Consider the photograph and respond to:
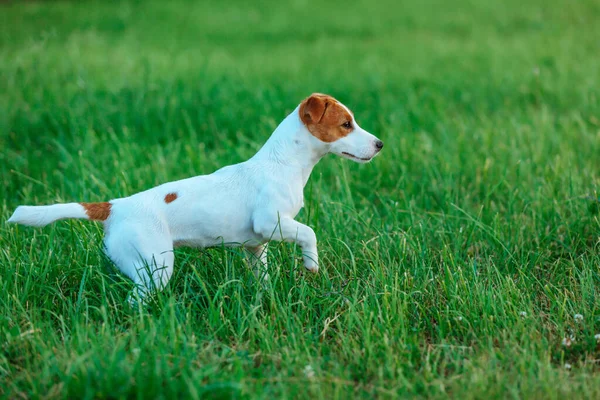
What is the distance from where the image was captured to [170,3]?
49.7ft

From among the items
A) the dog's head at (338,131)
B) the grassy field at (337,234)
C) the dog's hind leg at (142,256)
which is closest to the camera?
the grassy field at (337,234)

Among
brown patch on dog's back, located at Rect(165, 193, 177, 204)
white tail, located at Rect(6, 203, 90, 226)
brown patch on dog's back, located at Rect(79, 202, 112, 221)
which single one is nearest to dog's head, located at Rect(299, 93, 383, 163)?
brown patch on dog's back, located at Rect(165, 193, 177, 204)

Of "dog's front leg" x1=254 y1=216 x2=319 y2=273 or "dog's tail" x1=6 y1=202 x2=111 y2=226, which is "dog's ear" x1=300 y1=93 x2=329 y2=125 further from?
"dog's tail" x1=6 y1=202 x2=111 y2=226

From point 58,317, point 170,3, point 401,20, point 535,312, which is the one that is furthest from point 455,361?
point 170,3

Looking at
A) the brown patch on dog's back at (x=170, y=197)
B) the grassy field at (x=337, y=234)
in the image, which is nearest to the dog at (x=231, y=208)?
the brown patch on dog's back at (x=170, y=197)

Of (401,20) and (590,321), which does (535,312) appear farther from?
(401,20)

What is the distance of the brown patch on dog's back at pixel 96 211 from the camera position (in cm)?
330

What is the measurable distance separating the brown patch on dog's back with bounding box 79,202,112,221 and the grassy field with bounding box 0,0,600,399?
314mm

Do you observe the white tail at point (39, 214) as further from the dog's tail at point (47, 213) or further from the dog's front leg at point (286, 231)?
the dog's front leg at point (286, 231)

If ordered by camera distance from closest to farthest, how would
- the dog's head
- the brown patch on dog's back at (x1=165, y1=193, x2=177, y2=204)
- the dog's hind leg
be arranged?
the dog's hind leg < the brown patch on dog's back at (x1=165, y1=193, x2=177, y2=204) < the dog's head

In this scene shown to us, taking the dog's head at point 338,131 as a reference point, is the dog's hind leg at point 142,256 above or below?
below

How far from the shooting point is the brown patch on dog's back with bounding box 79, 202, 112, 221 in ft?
10.8

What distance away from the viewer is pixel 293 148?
11.5 feet

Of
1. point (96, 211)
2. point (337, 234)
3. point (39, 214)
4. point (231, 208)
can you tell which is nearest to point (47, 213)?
point (39, 214)
